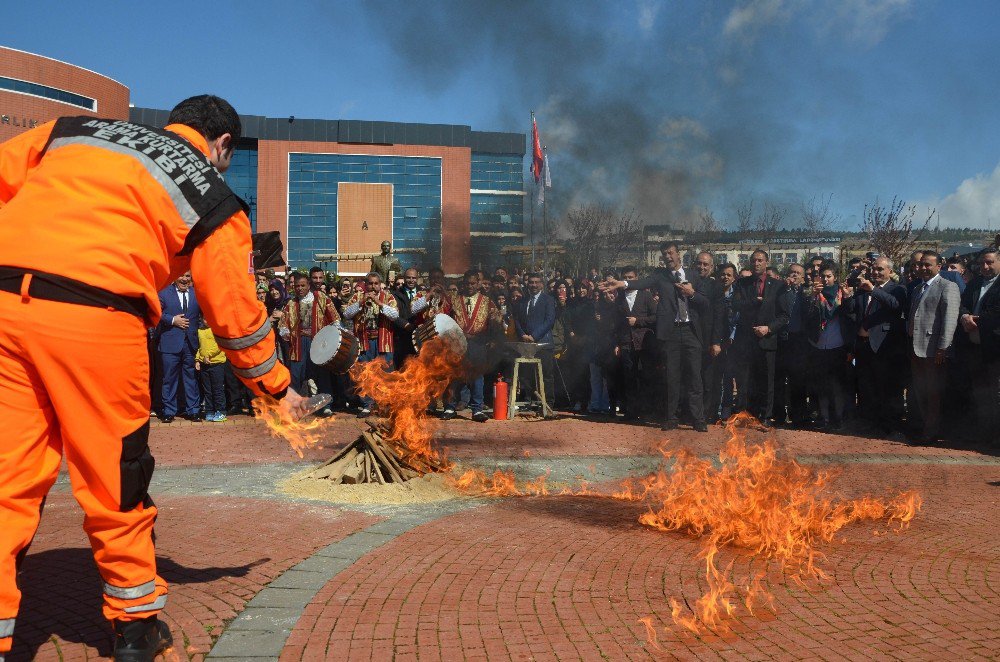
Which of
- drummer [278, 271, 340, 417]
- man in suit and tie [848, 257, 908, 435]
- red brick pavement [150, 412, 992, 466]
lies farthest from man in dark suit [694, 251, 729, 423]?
drummer [278, 271, 340, 417]

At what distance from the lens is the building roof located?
5012 centimetres

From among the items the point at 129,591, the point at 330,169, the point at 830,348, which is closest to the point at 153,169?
the point at 129,591

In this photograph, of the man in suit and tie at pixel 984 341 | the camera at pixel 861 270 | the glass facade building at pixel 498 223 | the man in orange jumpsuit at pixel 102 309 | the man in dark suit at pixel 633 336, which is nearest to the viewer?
the man in orange jumpsuit at pixel 102 309

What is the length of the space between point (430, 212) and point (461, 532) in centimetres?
4647

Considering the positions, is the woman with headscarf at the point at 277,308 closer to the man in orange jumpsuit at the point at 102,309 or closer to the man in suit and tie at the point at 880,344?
the man in suit and tie at the point at 880,344

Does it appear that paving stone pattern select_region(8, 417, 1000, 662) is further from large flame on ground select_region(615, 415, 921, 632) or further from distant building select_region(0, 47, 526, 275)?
distant building select_region(0, 47, 526, 275)

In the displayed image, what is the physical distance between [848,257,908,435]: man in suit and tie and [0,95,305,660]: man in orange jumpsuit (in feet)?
29.4

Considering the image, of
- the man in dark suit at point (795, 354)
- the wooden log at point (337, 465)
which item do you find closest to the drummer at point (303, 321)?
the wooden log at point (337, 465)

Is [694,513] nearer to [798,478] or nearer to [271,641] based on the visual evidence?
[798,478]

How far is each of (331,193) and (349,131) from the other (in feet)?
12.7

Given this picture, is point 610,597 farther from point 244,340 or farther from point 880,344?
point 880,344

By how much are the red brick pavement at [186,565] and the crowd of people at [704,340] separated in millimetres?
4400

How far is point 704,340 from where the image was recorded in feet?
36.8

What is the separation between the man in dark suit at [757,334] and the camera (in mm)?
11078
